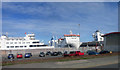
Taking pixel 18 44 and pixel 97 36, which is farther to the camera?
pixel 97 36

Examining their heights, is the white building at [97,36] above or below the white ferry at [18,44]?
above

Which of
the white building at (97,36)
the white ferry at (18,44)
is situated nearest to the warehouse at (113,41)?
the white ferry at (18,44)

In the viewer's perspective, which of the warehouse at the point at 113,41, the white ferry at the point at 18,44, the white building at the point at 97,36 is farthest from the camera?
the white building at the point at 97,36

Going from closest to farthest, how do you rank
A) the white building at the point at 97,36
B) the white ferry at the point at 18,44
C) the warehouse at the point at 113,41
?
the warehouse at the point at 113,41, the white ferry at the point at 18,44, the white building at the point at 97,36

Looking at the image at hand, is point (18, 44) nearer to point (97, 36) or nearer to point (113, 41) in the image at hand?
point (113, 41)

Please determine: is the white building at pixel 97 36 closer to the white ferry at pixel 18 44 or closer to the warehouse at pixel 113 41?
the white ferry at pixel 18 44

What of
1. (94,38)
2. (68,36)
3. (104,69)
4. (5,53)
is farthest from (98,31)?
(104,69)

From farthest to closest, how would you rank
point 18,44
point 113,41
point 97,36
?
point 97,36 → point 18,44 → point 113,41

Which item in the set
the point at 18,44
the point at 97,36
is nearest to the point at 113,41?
the point at 18,44

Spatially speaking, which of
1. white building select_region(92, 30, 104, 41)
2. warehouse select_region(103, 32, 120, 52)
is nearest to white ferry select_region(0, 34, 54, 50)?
warehouse select_region(103, 32, 120, 52)

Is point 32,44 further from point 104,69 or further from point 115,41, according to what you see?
point 104,69

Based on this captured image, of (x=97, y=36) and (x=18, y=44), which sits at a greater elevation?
(x=97, y=36)

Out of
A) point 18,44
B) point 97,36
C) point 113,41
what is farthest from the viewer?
point 97,36

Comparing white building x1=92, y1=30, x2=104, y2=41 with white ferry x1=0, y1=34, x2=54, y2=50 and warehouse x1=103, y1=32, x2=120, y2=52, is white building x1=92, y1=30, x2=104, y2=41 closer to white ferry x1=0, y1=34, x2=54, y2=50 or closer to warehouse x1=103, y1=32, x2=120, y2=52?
white ferry x1=0, y1=34, x2=54, y2=50
